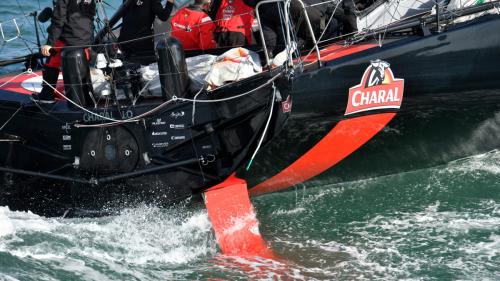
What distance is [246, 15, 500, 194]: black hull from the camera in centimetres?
545

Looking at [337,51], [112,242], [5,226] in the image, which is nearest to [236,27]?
[337,51]

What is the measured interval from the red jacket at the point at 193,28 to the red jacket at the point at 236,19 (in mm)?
114

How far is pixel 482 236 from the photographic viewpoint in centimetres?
546

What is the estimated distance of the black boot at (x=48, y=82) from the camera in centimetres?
616

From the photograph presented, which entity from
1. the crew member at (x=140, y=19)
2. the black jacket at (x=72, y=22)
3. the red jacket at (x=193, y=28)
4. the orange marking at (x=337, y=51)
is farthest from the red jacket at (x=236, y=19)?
the black jacket at (x=72, y=22)

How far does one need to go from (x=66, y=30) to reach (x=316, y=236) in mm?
2432

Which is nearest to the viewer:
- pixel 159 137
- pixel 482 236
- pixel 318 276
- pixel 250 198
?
pixel 318 276

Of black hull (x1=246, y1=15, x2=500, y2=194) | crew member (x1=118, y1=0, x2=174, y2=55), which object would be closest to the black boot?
crew member (x1=118, y1=0, x2=174, y2=55)

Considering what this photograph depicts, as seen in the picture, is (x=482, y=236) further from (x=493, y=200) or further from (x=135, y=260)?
(x=135, y=260)

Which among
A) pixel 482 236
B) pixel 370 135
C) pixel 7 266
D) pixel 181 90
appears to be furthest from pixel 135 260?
pixel 482 236

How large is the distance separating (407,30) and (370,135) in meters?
0.81

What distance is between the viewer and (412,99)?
18.4ft

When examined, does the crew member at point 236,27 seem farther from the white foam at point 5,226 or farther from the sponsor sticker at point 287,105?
the white foam at point 5,226

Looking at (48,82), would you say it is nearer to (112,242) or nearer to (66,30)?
(66,30)
